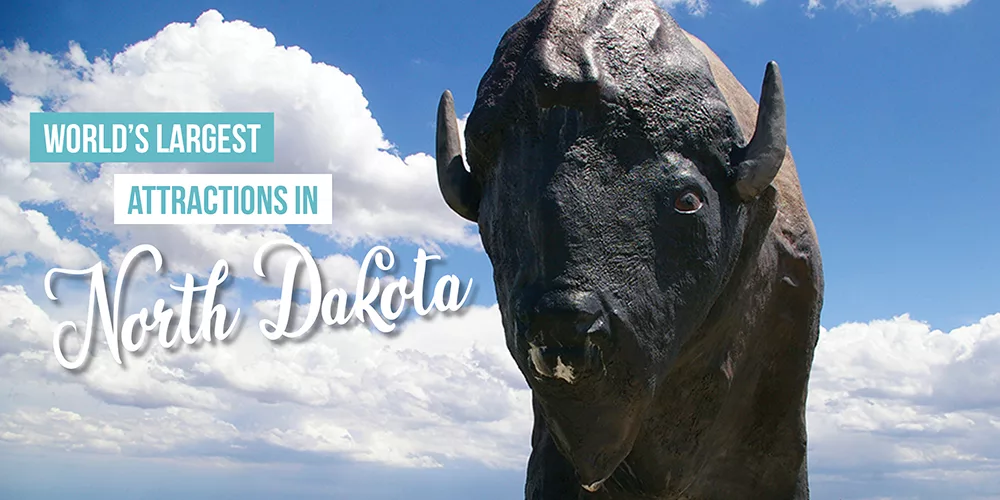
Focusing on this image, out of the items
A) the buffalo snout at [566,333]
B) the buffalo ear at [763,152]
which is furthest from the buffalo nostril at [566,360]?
the buffalo ear at [763,152]

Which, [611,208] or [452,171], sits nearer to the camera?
[611,208]

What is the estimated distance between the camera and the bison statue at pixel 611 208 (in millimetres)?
3215

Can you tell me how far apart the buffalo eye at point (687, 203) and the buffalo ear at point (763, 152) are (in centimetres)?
23

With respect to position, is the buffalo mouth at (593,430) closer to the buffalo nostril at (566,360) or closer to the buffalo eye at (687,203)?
the buffalo nostril at (566,360)

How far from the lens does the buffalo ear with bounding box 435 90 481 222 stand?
3.91 meters

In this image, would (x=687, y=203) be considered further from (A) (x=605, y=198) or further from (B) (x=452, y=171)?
(B) (x=452, y=171)

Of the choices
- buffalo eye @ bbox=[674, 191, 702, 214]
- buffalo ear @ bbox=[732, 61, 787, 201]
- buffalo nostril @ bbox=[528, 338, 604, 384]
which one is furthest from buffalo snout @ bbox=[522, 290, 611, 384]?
buffalo ear @ bbox=[732, 61, 787, 201]

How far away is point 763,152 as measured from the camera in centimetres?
362

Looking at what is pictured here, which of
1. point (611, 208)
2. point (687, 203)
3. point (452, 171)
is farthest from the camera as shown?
point (452, 171)

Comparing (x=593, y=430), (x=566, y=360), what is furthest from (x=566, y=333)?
(x=593, y=430)

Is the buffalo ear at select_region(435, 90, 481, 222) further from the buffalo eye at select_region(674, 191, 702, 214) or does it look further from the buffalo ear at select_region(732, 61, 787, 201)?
the buffalo ear at select_region(732, 61, 787, 201)

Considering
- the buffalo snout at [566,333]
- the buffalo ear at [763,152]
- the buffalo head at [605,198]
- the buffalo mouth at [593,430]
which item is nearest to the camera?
the buffalo snout at [566,333]

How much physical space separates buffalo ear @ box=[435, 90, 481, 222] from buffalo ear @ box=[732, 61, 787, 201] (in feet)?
3.18

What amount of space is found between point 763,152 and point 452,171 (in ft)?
3.80
